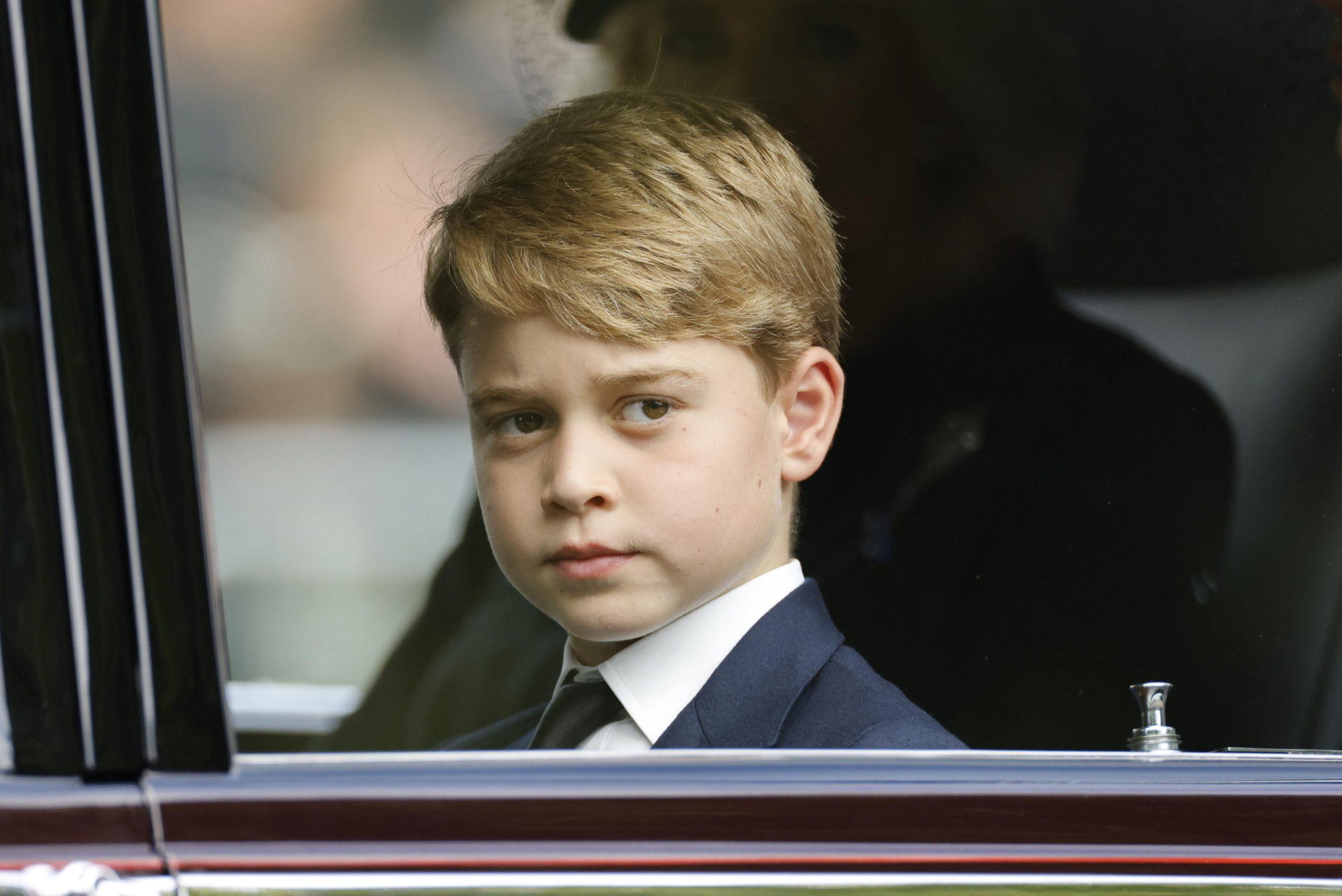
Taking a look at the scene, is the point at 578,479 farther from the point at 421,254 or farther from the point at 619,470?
the point at 421,254

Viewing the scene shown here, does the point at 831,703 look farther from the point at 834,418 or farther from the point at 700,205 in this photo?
the point at 700,205

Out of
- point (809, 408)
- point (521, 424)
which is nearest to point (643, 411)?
point (521, 424)

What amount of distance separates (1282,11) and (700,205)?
0.63m

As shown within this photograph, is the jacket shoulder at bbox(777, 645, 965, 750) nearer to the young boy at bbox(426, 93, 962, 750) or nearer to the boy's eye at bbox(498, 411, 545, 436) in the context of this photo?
the young boy at bbox(426, 93, 962, 750)

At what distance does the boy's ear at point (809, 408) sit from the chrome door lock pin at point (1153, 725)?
1.28 feet

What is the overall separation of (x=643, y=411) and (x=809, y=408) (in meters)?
0.24

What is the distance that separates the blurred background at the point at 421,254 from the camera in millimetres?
1547

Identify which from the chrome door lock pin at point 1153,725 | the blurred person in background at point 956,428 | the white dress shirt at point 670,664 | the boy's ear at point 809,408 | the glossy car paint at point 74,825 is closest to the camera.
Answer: the glossy car paint at point 74,825

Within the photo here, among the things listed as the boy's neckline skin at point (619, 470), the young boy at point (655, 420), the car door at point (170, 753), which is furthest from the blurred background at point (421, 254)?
the car door at point (170, 753)

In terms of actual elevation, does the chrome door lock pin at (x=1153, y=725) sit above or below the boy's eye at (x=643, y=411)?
below

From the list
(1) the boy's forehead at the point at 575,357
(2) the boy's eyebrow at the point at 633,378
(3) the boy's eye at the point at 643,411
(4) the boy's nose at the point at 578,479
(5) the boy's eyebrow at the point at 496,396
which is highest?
(1) the boy's forehead at the point at 575,357

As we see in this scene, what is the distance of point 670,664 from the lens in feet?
4.76

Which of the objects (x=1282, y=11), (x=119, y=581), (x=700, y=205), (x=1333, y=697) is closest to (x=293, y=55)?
(x=700, y=205)

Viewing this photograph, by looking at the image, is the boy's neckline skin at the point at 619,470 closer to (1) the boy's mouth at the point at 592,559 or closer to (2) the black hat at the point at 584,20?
(1) the boy's mouth at the point at 592,559
